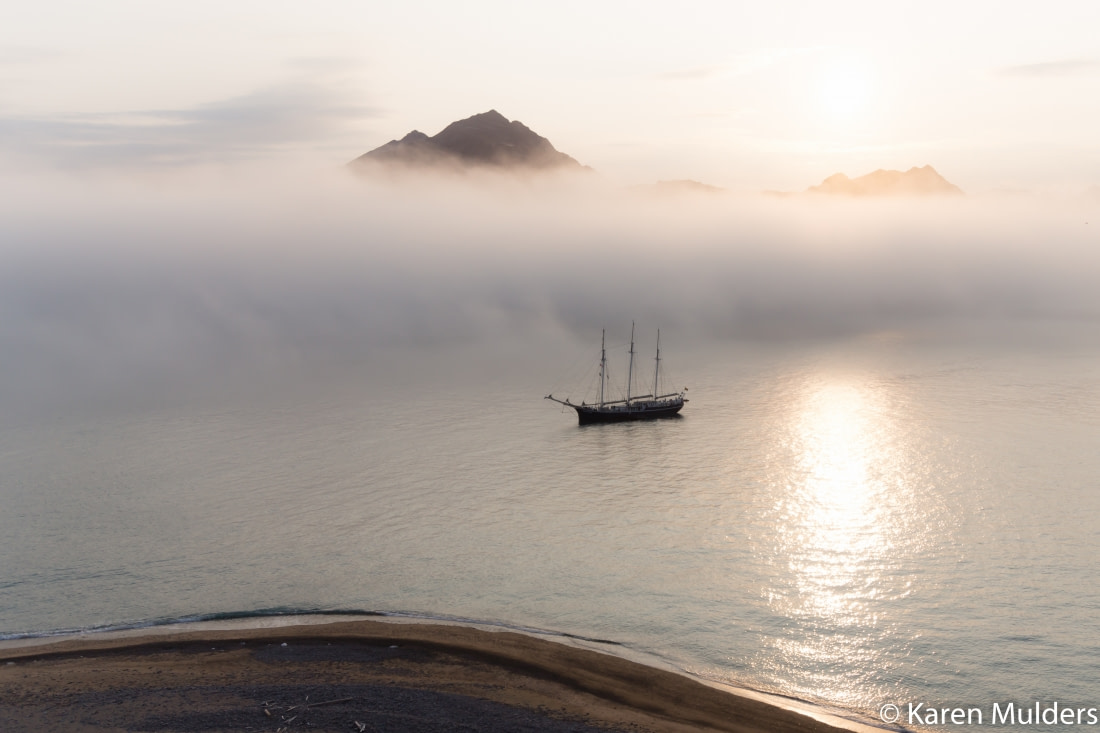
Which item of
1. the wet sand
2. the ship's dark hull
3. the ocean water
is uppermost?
the ship's dark hull

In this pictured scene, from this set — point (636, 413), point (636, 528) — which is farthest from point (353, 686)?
point (636, 413)

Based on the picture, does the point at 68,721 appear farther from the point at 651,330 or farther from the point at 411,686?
the point at 651,330

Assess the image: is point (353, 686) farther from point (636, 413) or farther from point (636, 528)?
point (636, 413)

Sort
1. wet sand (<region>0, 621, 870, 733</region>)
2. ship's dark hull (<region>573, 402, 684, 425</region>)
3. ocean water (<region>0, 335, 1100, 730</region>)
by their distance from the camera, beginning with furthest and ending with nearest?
ship's dark hull (<region>573, 402, 684, 425</region>), ocean water (<region>0, 335, 1100, 730</region>), wet sand (<region>0, 621, 870, 733</region>)

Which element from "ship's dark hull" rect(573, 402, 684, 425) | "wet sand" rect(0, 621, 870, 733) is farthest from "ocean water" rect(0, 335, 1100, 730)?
"wet sand" rect(0, 621, 870, 733)

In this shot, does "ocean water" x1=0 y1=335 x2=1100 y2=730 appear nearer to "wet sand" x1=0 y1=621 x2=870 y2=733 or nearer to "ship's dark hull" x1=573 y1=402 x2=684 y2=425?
"ship's dark hull" x1=573 y1=402 x2=684 y2=425

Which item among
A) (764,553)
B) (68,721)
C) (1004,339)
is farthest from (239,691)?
(1004,339)
